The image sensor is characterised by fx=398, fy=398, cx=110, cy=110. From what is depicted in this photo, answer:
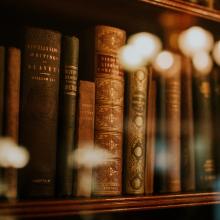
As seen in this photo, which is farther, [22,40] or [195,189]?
[195,189]

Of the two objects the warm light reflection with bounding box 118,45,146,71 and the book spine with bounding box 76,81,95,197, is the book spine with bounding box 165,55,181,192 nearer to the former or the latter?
the warm light reflection with bounding box 118,45,146,71

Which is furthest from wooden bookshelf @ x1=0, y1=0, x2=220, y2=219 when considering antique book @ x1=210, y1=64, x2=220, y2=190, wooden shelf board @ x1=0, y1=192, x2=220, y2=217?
antique book @ x1=210, y1=64, x2=220, y2=190

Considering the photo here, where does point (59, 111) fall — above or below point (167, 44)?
below

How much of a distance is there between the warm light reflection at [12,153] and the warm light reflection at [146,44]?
372 mm

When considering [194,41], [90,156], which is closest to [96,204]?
[90,156]

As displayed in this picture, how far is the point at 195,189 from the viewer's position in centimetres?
92

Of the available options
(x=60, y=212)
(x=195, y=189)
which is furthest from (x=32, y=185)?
(x=195, y=189)

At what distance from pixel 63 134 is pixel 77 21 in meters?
0.34

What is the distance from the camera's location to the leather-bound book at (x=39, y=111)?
2.26ft

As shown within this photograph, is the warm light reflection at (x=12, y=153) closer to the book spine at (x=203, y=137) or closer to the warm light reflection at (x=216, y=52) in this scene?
the book spine at (x=203, y=137)

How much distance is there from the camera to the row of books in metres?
0.69

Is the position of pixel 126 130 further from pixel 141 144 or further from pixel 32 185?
pixel 32 185

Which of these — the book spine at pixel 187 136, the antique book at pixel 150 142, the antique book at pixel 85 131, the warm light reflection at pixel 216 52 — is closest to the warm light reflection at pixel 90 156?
the antique book at pixel 85 131

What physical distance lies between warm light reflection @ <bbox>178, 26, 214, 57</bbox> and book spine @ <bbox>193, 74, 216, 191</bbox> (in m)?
0.13
